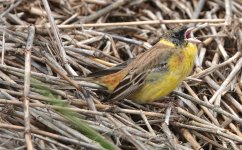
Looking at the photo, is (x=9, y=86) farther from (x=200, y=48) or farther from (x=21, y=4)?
(x=200, y=48)

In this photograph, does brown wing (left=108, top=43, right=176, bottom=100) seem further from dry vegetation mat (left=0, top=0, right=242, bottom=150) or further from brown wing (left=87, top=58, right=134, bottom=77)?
dry vegetation mat (left=0, top=0, right=242, bottom=150)

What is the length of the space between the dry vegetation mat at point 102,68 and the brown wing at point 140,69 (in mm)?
168

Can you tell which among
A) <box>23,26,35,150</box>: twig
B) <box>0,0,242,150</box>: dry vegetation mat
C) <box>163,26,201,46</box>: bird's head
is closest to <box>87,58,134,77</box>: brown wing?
<box>0,0,242,150</box>: dry vegetation mat

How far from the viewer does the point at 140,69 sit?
16.7 ft

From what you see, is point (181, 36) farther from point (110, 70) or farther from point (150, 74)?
point (110, 70)

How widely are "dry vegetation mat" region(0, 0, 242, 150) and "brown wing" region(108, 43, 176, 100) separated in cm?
17

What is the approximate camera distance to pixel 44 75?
485 cm

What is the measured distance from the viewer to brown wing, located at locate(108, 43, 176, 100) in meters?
5.00

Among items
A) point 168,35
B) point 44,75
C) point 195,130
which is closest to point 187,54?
point 168,35

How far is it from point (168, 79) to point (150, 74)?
159 millimetres

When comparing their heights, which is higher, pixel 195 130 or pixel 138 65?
pixel 138 65

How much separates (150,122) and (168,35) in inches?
34.9

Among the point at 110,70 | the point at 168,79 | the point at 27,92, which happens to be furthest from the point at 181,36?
the point at 27,92

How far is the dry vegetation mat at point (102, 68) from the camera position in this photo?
14.3ft
